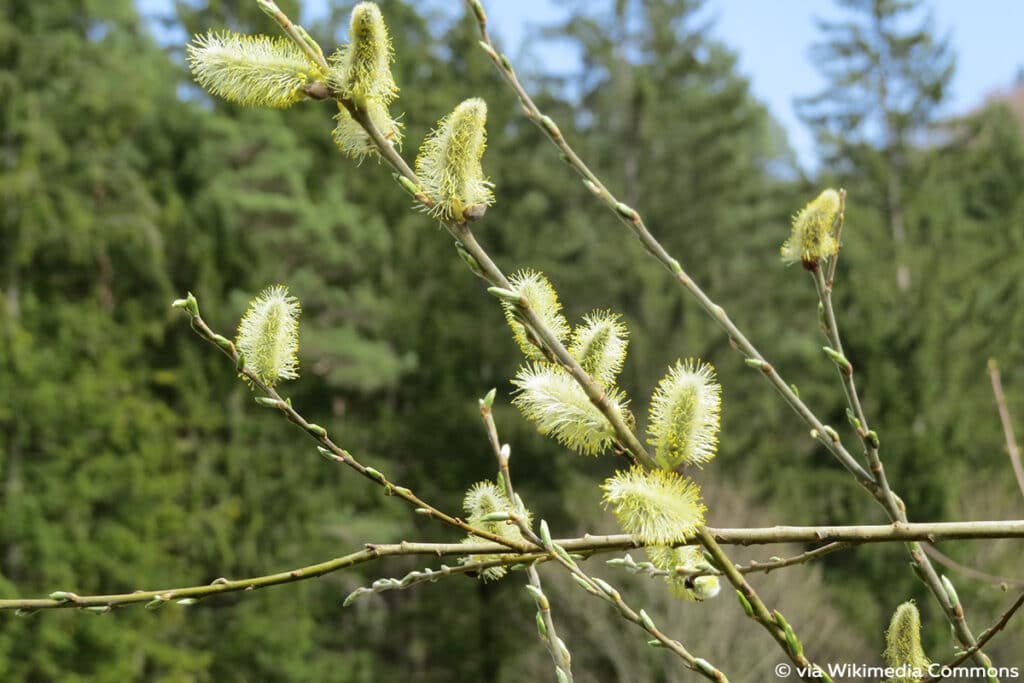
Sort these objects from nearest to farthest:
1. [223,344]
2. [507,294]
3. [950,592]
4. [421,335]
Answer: [507,294], [950,592], [223,344], [421,335]

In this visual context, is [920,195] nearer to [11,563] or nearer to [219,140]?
[219,140]

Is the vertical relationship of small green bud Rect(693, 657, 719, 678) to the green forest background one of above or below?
below

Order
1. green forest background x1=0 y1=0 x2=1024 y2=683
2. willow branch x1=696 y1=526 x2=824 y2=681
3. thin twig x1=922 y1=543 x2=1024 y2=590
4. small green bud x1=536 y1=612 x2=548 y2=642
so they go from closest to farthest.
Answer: willow branch x1=696 y1=526 x2=824 y2=681
small green bud x1=536 y1=612 x2=548 y2=642
thin twig x1=922 y1=543 x2=1024 y2=590
green forest background x1=0 y1=0 x2=1024 y2=683

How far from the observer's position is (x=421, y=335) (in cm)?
1426

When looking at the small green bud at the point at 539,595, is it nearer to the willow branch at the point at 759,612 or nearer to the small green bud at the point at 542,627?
the small green bud at the point at 542,627

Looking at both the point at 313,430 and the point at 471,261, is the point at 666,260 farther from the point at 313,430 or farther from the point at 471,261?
the point at 313,430

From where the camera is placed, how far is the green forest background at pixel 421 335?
10180 millimetres

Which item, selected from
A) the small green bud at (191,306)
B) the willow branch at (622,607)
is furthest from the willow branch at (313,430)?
the willow branch at (622,607)

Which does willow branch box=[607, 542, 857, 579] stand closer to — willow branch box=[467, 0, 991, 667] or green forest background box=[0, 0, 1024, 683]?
willow branch box=[467, 0, 991, 667]

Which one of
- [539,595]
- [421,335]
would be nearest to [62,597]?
[539,595]

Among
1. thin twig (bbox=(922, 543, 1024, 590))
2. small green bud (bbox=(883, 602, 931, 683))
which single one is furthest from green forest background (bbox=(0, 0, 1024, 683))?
small green bud (bbox=(883, 602, 931, 683))

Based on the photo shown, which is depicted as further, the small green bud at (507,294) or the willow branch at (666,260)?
the willow branch at (666,260)

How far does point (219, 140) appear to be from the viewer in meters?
14.1

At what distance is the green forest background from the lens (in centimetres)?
1018
